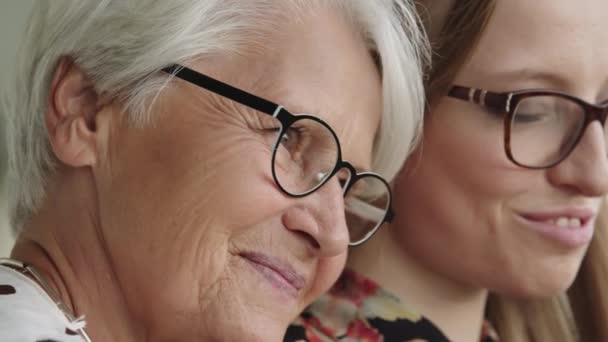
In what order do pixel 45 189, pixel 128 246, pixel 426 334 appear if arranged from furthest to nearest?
pixel 426 334 < pixel 45 189 < pixel 128 246

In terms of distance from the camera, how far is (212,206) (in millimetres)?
1311

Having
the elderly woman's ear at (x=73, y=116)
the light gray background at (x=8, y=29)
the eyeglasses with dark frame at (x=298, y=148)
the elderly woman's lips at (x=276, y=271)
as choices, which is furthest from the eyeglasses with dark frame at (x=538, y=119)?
the light gray background at (x=8, y=29)

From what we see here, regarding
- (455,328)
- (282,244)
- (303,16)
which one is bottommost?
(455,328)

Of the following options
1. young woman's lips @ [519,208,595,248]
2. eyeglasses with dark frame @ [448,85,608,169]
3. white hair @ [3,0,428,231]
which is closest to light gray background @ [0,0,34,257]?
white hair @ [3,0,428,231]

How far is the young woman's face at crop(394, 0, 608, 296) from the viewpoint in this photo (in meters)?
1.58

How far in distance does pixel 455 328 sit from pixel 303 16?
672 mm

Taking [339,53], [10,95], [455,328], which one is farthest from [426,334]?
[10,95]

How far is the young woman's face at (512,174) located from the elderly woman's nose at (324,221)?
0.28m

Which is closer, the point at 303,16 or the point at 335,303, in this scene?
the point at 303,16

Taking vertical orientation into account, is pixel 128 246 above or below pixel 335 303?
above

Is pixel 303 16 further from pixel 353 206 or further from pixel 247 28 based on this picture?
pixel 353 206

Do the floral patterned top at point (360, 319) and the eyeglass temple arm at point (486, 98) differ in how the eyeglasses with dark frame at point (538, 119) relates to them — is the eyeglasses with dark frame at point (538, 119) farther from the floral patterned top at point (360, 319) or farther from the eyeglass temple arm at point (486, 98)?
the floral patterned top at point (360, 319)

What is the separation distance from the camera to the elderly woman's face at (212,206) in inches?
51.5

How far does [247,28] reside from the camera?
4.50 feet
